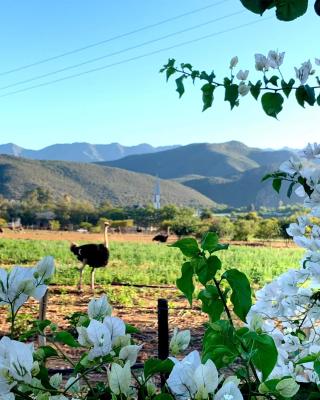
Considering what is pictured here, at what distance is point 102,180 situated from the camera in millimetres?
86062

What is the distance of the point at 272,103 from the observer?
1300 mm

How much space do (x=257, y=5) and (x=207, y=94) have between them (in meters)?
0.73

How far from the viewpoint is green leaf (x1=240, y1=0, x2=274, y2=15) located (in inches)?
31.1

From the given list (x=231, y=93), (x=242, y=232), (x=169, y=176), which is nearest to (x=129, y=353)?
(x=231, y=93)

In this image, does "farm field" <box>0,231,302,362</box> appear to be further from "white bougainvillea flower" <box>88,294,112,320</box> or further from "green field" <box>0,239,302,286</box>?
"white bougainvillea flower" <box>88,294,112,320</box>

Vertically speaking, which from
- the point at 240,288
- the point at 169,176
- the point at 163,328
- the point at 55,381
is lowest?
the point at 163,328

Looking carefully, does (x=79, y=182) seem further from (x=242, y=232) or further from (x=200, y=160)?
(x=200, y=160)

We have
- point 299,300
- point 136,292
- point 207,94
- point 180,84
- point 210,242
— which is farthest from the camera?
point 136,292

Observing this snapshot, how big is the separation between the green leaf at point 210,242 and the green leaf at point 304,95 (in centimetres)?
66

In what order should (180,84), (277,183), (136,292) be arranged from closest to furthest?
(277,183) < (180,84) < (136,292)

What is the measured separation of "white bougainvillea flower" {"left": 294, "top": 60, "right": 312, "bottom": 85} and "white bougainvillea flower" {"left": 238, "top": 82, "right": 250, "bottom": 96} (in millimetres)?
139

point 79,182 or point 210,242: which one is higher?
point 79,182

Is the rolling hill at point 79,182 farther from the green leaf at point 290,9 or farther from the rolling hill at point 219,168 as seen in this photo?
the green leaf at point 290,9

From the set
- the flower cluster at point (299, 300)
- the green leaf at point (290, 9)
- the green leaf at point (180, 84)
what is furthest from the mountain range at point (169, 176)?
the green leaf at point (290, 9)
